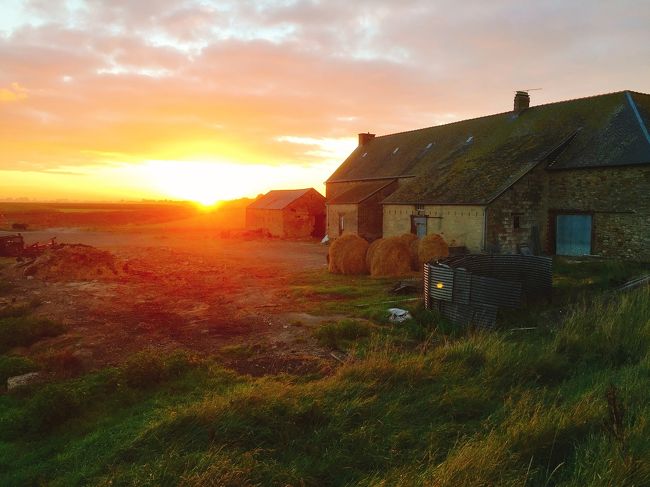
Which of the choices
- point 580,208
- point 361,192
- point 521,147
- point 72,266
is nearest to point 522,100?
point 521,147

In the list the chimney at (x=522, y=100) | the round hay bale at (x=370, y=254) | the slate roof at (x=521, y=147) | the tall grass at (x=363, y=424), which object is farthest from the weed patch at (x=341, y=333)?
the chimney at (x=522, y=100)

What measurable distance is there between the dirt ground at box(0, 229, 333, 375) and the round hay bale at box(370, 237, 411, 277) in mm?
3691

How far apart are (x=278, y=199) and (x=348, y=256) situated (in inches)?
1032

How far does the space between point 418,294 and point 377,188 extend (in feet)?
59.1

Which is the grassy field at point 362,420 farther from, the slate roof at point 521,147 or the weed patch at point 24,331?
the slate roof at point 521,147

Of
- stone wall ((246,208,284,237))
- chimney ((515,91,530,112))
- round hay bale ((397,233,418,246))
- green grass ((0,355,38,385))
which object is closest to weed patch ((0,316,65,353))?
green grass ((0,355,38,385))

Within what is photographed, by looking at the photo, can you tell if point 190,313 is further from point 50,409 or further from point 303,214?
point 303,214

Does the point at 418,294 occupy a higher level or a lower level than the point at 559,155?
lower

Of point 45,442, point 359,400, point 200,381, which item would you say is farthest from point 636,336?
point 45,442

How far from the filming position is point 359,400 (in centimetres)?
662

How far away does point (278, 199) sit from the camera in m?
45.2

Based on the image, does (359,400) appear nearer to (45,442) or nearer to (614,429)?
A: (614,429)

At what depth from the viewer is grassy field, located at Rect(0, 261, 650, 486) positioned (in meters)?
4.91

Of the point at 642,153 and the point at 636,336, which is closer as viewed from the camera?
the point at 636,336
